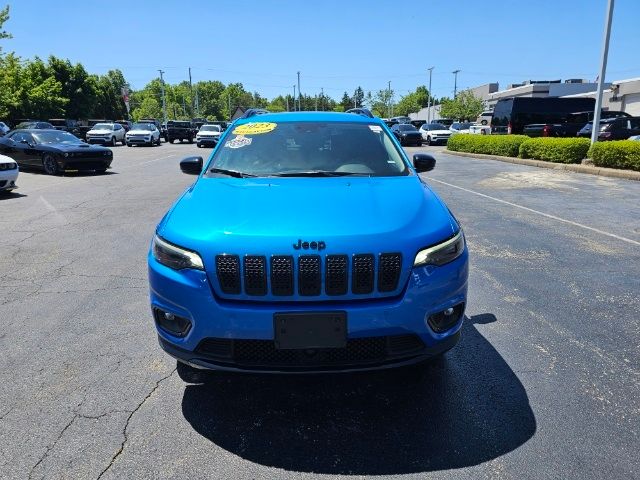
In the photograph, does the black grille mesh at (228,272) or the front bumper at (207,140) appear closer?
the black grille mesh at (228,272)

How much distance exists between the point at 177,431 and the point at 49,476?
63 cm

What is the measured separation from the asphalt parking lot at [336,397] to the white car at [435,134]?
98.9ft

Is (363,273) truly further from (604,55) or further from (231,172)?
(604,55)

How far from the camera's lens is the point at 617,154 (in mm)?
15148

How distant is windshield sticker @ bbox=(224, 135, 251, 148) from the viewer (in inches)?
166

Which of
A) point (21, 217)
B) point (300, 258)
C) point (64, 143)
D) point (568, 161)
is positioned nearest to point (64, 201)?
point (21, 217)

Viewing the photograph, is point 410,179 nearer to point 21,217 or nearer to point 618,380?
point 618,380

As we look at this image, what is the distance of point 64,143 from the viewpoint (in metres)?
16.4

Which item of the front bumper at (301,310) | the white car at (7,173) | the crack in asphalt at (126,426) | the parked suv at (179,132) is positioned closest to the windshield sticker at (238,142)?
the front bumper at (301,310)

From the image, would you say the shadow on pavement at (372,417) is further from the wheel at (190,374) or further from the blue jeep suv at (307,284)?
the blue jeep suv at (307,284)

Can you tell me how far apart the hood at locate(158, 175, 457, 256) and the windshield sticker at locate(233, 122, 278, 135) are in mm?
1016

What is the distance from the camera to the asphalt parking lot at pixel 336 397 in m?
2.50

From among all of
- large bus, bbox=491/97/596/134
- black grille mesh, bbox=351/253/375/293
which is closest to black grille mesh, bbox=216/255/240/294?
black grille mesh, bbox=351/253/375/293

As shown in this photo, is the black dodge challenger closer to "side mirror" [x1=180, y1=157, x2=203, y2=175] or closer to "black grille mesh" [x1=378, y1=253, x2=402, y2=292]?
"side mirror" [x1=180, y1=157, x2=203, y2=175]
